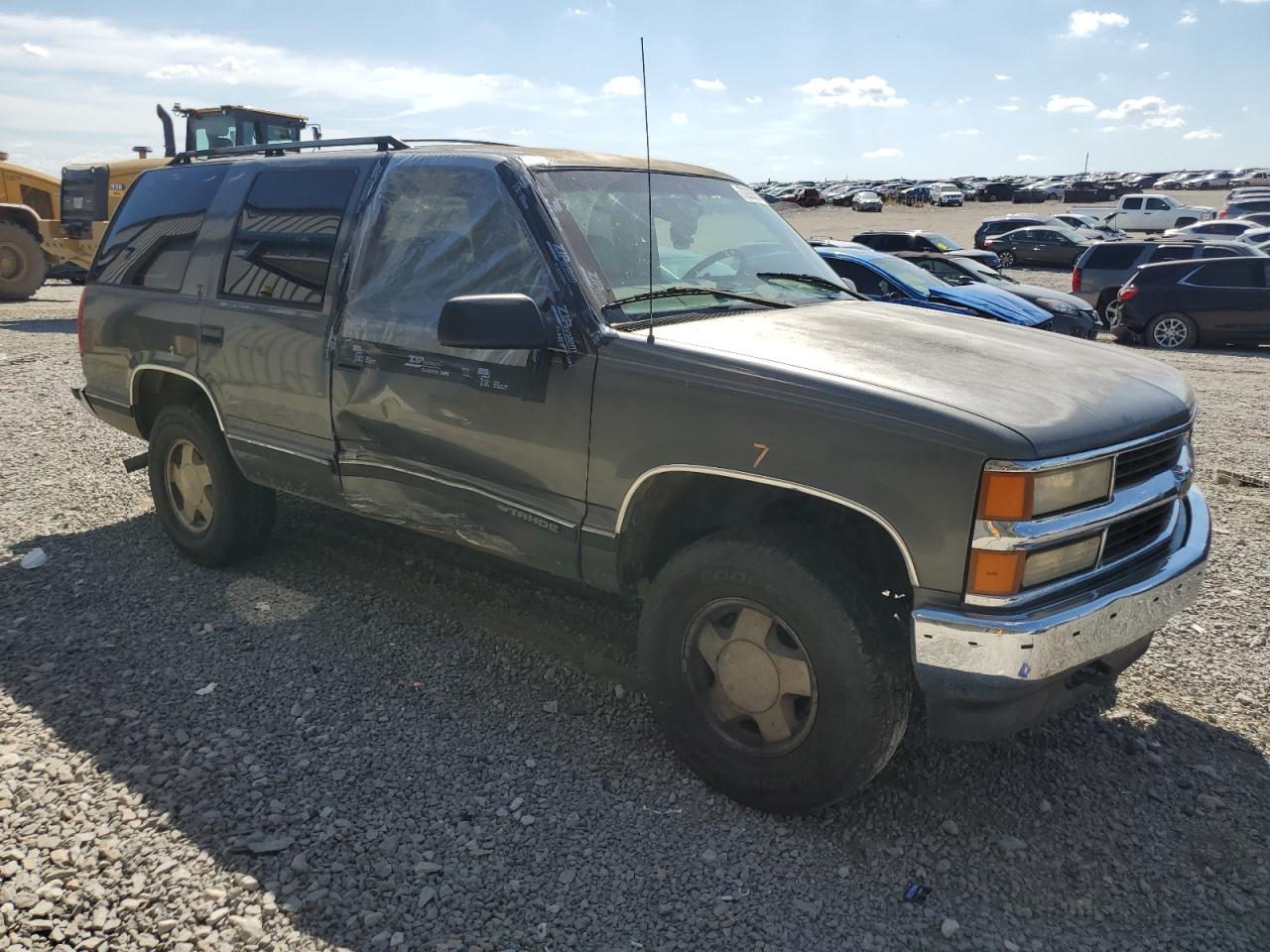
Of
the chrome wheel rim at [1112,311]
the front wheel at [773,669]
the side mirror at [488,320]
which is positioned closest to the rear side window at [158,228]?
the side mirror at [488,320]

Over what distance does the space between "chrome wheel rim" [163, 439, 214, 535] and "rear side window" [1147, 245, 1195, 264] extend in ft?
56.4

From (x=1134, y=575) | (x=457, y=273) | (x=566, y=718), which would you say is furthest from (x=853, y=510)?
(x=457, y=273)

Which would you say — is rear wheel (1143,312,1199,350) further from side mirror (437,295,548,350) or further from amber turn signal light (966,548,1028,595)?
side mirror (437,295,548,350)

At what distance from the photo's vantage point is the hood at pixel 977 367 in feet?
8.74

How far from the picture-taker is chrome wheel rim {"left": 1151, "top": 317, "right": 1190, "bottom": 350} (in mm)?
Result: 14945

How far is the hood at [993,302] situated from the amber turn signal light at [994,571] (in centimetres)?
860

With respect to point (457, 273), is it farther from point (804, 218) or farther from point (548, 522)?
point (804, 218)

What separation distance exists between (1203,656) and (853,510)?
7.93 ft

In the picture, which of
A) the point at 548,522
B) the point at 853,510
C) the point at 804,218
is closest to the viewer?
the point at 853,510

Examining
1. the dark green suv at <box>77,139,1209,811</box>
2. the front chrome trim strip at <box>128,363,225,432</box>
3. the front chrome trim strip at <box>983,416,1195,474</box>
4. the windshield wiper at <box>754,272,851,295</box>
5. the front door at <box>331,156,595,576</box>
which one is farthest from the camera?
the front chrome trim strip at <box>128,363,225,432</box>

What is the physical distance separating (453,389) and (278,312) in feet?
3.83

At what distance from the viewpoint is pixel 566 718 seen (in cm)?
365

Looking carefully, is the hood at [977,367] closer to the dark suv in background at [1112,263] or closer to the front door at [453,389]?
the front door at [453,389]

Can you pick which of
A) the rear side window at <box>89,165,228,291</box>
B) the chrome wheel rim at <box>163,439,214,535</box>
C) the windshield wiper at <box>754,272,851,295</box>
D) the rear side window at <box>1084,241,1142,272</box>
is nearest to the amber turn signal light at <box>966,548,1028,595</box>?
the windshield wiper at <box>754,272,851,295</box>
